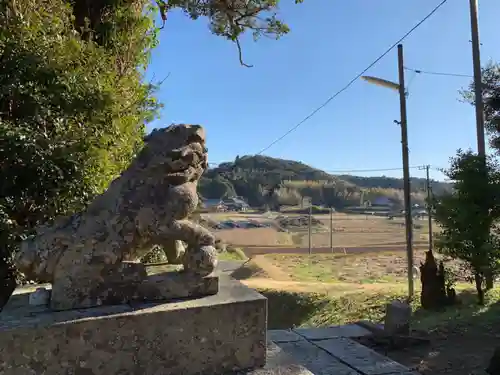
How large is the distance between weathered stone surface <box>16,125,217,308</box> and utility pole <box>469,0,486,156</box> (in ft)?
25.5

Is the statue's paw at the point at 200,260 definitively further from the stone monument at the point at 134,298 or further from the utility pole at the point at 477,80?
the utility pole at the point at 477,80

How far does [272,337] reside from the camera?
18.2 feet

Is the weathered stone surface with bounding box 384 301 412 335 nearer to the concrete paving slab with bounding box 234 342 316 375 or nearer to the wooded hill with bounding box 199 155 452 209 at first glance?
the concrete paving slab with bounding box 234 342 316 375

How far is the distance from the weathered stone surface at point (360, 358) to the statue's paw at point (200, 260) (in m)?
2.08

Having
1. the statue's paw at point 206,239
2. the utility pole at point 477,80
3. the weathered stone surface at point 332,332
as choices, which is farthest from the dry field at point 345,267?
the statue's paw at point 206,239

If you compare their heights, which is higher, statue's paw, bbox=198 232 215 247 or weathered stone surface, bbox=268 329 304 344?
statue's paw, bbox=198 232 215 247

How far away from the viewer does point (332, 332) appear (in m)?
5.99

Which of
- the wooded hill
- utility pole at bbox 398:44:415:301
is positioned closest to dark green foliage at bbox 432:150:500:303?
utility pole at bbox 398:44:415:301

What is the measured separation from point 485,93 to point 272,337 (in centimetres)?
597

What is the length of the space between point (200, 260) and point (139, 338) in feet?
2.01

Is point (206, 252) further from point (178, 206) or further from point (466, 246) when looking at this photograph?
point (466, 246)

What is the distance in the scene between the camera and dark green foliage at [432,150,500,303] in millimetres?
8242

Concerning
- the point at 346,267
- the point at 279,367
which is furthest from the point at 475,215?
the point at 346,267

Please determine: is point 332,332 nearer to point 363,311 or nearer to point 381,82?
point 363,311
